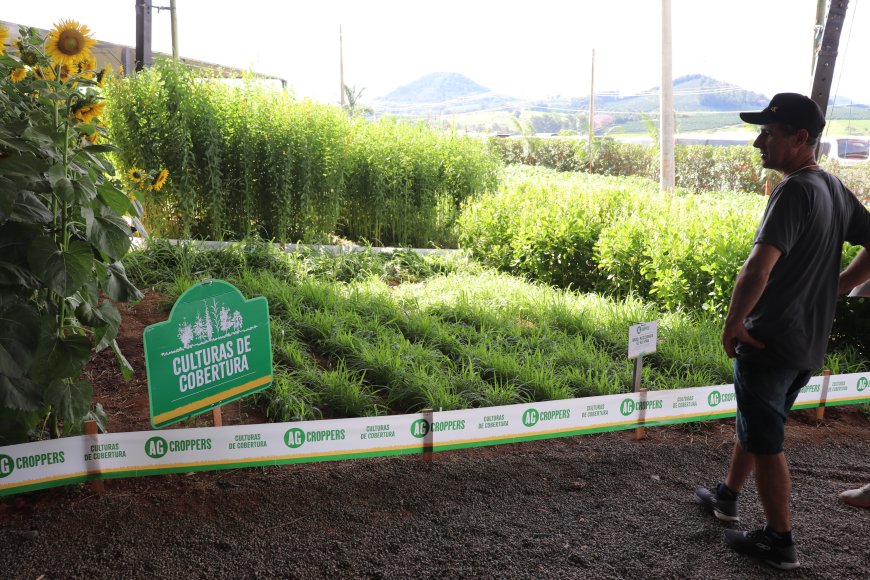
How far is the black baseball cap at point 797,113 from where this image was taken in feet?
8.70

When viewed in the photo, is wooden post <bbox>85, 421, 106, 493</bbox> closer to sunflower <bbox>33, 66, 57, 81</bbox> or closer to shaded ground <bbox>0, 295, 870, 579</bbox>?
shaded ground <bbox>0, 295, 870, 579</bbox>

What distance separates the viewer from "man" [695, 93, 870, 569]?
2609mm

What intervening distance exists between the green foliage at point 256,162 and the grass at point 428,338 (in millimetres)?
1358

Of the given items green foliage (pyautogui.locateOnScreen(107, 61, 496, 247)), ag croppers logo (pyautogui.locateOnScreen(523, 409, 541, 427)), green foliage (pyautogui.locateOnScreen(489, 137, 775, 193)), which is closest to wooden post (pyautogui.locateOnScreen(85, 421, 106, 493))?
ag croppers logo (pyautogui.locateOnScreen(523, 409, 541, 427))

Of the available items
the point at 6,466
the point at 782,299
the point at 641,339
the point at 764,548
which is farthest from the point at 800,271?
the point at 6,466

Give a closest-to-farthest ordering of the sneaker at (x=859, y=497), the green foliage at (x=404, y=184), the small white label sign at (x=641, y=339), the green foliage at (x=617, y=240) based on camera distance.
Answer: the sneaker at (x=859, y=497) → the small white label sign at (x=641, y=339) → the green foliage at (x=617, y=240) → the green foliage at (x=404, y=184)

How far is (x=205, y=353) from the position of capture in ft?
10.7

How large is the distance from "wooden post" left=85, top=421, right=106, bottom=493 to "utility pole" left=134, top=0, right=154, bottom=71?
23.1 feet

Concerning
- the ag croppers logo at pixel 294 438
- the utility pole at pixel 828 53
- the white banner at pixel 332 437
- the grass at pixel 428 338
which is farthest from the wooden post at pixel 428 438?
the utility pole at pixel 828 53

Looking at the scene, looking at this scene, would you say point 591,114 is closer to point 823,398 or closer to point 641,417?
point 823,398

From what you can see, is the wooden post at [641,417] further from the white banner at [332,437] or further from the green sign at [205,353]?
the green sign at [205,353]

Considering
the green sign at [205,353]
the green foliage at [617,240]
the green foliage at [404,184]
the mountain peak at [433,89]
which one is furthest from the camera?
the mountain peak at [433,89]

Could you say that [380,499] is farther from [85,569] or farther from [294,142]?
[294,142]

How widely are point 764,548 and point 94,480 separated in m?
2.85
